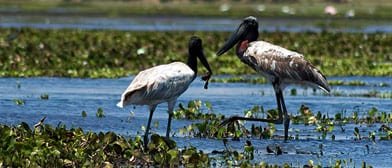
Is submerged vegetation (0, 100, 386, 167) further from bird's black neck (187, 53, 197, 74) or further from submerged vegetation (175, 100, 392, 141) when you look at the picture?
bird's black neck (187, 53, 197, 74)

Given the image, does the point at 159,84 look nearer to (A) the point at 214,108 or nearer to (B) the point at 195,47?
(B) the point at 195,47

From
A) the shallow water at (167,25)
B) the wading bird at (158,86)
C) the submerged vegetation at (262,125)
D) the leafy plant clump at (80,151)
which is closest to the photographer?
the leafy plant clump at (80,151)

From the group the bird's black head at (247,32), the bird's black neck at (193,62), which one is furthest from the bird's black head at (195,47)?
the bird's black head at (247,32)

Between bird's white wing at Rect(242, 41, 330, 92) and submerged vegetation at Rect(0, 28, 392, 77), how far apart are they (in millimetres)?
9960

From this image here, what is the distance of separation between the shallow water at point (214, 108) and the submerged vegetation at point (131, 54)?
127 cm

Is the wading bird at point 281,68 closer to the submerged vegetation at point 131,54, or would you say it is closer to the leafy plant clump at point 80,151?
the leafy plant clump at point 80,151

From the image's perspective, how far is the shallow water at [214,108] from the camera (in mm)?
14703

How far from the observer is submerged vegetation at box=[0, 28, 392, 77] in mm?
26766

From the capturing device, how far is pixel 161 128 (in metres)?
16.9

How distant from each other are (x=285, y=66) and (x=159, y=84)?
9.29 ft

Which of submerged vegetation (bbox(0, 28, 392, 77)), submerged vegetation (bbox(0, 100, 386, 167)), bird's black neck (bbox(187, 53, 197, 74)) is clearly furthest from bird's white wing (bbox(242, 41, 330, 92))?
submerged vegetation (bbox(0, 28, 392, 77))

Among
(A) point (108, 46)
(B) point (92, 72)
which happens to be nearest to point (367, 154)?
(B) point (92, 72)

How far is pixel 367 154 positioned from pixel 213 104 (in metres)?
6.67

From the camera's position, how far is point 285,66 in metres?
16.0
